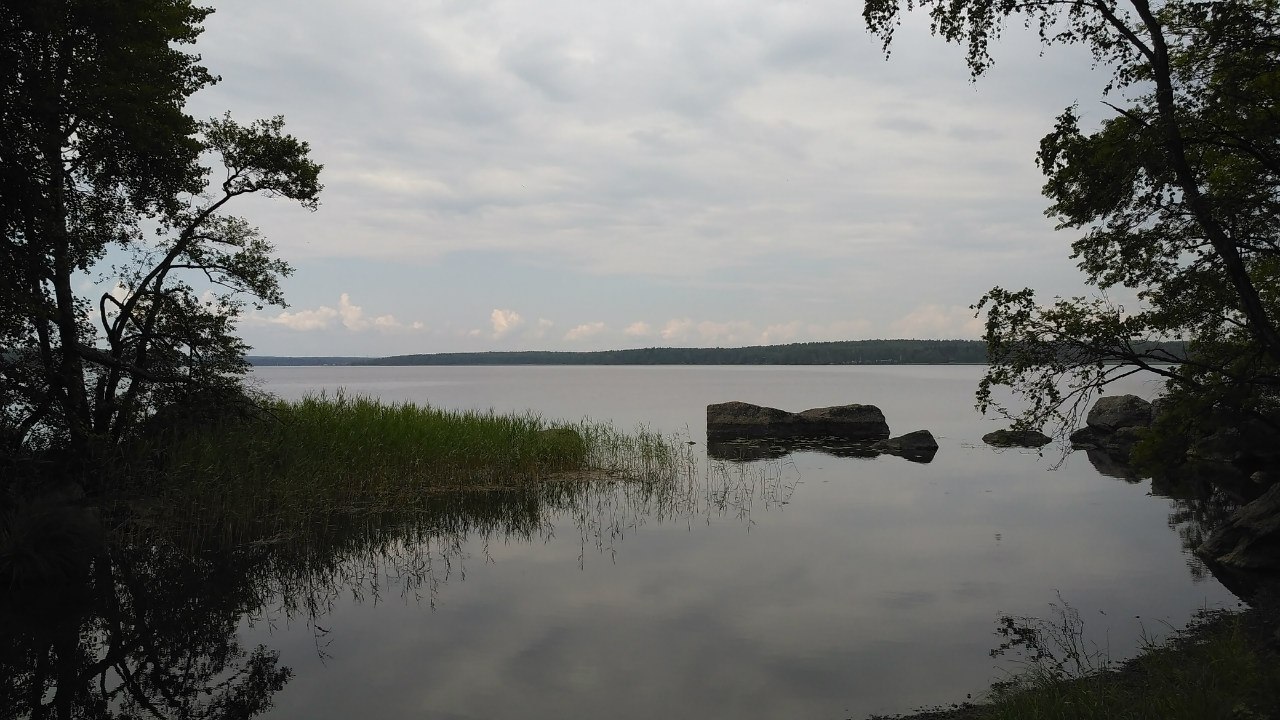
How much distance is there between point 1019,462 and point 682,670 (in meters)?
23.2

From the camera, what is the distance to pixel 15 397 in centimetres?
1323

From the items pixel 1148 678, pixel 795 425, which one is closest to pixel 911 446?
pixel 795 425

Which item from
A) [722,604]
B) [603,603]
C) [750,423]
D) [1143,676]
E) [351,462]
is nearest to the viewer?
[1143,676]

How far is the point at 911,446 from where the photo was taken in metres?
30.7

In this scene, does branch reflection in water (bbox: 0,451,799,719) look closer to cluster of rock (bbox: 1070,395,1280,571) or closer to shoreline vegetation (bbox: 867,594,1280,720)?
shoreline vegetation (bbox: 867,594,1280,720)

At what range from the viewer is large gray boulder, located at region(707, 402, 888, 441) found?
33938 mm

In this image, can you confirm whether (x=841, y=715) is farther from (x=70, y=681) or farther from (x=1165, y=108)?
(x=70, y=681)

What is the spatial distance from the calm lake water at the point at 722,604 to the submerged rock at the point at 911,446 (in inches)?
374

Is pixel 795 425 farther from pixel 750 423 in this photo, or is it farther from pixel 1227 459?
pixel 1227 459

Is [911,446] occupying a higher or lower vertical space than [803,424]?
lower

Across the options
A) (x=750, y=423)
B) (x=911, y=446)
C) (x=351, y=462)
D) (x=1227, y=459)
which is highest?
(x=351, y=462)

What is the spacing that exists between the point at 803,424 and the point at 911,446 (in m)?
5.13

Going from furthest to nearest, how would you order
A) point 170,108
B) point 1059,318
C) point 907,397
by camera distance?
point 907,397
point 170,108
point 1059,318

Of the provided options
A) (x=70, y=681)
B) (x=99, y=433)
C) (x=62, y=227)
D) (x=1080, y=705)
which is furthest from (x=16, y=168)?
(x=1080, y=705)
